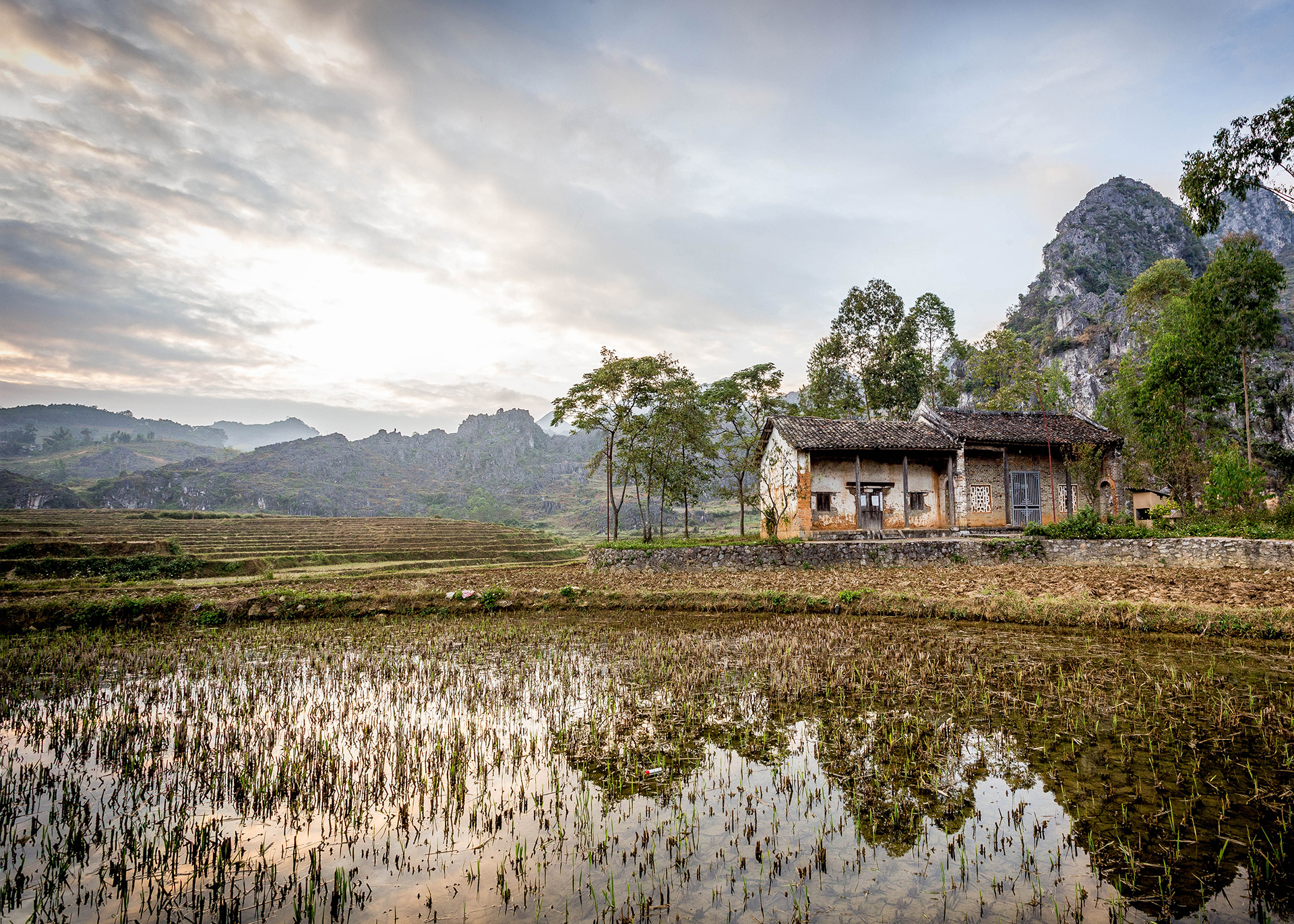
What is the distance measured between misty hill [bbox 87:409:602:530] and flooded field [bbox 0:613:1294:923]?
111628 millimetres

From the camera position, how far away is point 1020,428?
1092 inches

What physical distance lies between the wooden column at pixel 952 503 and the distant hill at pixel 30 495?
377 ft

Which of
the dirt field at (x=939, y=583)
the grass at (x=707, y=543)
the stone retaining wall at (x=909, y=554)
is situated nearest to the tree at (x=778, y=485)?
the grass at (x=707, y=543)

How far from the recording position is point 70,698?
28.2 ft

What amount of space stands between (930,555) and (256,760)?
70.1 ft

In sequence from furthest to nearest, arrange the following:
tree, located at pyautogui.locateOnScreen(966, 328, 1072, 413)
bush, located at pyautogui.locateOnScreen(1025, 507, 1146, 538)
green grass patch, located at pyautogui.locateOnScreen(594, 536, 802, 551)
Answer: tree, located at pyautogui.locateOnScreen(966, 328, 1072, 413) < green grass patch, located at pyautogui.locateOnScreen(594, 536, 802, 551) < bush, located at pyautogui.locateOnScreen(1025, 507, 1146, 538)

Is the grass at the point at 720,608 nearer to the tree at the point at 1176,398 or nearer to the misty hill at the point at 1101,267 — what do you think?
the tree at the point at 1176,398

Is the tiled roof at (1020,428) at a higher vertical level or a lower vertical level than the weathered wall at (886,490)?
Answer: higher

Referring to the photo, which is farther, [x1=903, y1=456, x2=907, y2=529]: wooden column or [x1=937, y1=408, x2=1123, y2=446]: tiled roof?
[x1=937, y1=408, x2=1123, y2=446]: tiled roof

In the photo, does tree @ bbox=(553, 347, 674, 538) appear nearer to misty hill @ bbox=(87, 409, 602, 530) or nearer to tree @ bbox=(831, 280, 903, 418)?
tree @ bbox=(831, 280, 903, 418)

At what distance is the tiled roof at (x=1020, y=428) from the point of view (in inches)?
1045

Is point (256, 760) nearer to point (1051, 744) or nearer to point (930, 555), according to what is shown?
point (1051, 744)

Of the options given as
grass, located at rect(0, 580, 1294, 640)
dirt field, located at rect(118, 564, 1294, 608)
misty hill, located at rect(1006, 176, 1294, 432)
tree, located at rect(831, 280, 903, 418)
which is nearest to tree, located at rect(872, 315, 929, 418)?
tree, located at rect(831, 280, 903, 418)

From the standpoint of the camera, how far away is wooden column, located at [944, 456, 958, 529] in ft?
87.6
